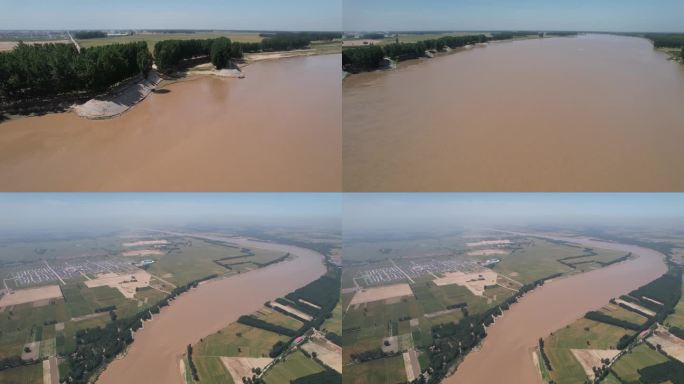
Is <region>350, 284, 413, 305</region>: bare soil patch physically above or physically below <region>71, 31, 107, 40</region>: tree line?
below

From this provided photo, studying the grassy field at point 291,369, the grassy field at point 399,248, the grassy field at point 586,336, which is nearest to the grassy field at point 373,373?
the grassy field at point 291,369

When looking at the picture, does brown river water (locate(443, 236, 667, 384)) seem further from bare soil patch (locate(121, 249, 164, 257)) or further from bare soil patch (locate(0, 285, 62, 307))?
bare soil patch (locate(121, 249, 164, 257))

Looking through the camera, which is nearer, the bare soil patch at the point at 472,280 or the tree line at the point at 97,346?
the tree line at the point at 97,346

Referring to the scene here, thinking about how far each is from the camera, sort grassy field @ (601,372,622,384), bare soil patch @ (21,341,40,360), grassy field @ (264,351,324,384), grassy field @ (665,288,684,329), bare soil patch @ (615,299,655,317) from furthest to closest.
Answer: bare soil patch @ (615,299,655,317) → grassy field @ (665,288,684,329) → bare soil patch @ (21,341,40,360) → grassy field @ (601,372,622,384) → grassy field @ (264,351,324,384)

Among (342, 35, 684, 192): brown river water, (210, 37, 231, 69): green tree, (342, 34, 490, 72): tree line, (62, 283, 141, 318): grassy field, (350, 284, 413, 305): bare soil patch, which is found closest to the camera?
(342, 35, 684, 192): brown river water

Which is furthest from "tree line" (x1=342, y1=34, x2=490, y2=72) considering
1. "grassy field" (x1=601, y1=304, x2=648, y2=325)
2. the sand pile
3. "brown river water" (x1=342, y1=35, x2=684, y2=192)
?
"grassy field" (x1=601, y1=304, x2=648, y2=325)

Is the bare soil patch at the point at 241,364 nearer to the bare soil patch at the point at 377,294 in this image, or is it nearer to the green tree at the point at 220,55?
the bare soil patch at the point at 377,294

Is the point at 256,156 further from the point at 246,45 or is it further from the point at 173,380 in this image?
the point at 246,45
